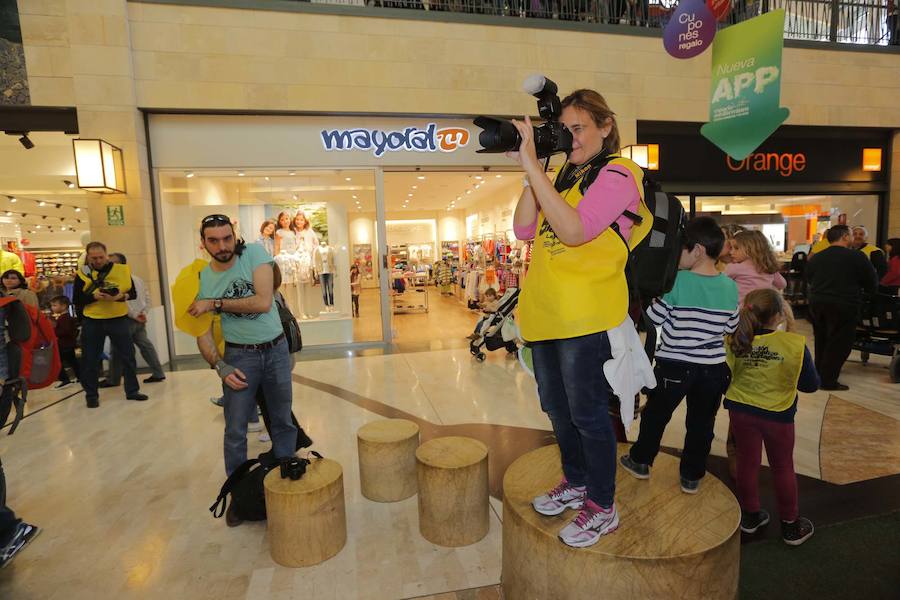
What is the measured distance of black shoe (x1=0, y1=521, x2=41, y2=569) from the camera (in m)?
2.17

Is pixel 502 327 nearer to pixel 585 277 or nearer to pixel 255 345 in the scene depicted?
pixel 255 345

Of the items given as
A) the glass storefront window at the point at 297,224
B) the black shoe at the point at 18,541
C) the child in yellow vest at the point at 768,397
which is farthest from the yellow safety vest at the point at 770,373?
the glass storefront window at the point at 297,224

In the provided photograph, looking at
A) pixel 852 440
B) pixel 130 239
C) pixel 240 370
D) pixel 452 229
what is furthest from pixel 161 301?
pixel 452 229

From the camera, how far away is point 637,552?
1.51 m

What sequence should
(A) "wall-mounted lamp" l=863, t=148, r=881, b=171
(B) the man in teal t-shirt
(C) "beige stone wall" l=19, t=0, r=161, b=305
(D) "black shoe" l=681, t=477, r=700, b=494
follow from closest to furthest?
(D) "black shoe" l=681, t=477, r=700, b=494
(B) the man in teal t-shirt
(C) "beige stone wall" l=19, t=0, r=161, b=305
(A) "wall-mounted lamp" l=863, t=148, r=881, b=171

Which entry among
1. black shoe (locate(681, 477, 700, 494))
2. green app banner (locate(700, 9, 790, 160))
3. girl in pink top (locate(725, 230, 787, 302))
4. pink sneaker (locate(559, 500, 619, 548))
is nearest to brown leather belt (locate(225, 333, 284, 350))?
pink sneaker (locate(559, 500, 619, 548))

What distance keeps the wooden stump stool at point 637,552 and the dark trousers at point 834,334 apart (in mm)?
3470

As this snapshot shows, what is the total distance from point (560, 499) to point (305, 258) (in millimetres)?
5927

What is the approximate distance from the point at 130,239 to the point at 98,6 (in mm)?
2727

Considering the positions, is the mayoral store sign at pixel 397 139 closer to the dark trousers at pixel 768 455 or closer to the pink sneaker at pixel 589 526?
the dark trousers at pixel 768 455

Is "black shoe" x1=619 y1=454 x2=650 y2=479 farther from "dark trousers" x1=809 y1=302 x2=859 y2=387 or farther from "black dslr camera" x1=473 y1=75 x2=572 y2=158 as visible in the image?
"dark trousers" x1=809 y1=302 x2=859 y2=387

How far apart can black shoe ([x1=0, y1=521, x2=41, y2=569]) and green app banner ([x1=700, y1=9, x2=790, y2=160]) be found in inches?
278

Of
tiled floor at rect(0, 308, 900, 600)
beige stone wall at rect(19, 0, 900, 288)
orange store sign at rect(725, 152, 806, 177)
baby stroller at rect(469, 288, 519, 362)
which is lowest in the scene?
tiled floor at rect(0, 308, 900, 600)

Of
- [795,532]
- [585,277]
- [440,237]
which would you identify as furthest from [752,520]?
[440,237]
